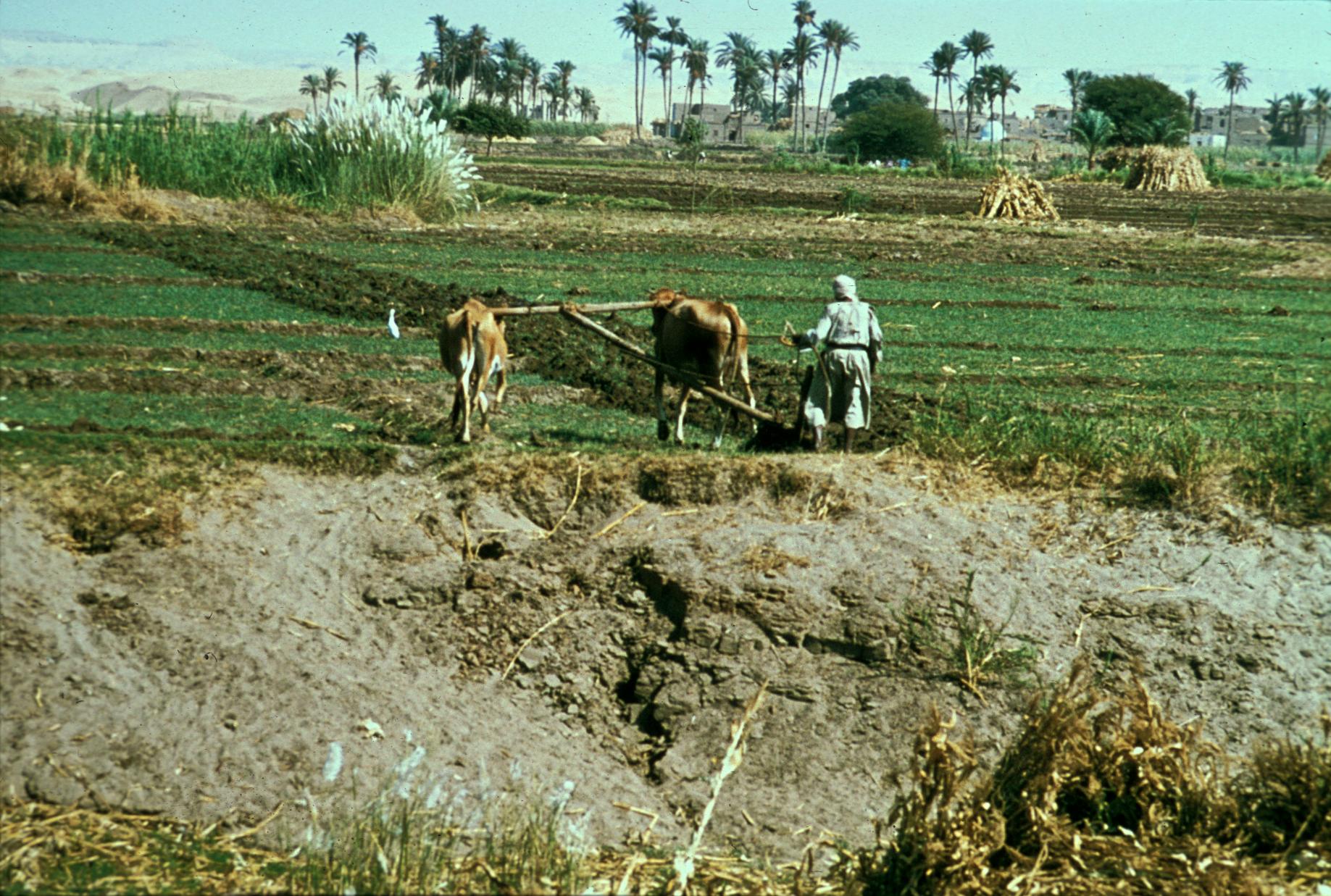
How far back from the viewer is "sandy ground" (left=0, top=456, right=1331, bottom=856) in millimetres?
6492

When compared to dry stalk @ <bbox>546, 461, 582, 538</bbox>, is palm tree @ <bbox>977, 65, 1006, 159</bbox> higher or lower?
higher

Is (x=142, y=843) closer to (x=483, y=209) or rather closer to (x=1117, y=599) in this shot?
(x=1117, y=599)

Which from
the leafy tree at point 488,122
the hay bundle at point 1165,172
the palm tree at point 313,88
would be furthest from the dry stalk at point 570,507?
the leafy tree at point 488,122

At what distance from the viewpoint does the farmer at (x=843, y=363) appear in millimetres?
9375

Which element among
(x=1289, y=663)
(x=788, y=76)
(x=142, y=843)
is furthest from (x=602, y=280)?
(x=788, y=76)

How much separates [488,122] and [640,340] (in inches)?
1930

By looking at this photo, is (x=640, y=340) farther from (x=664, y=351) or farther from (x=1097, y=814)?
(x=1097, y=814)

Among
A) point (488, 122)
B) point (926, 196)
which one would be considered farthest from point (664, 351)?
point (488, 122)

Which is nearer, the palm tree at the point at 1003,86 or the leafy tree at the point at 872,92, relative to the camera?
the palm tree at the point at 1003,86

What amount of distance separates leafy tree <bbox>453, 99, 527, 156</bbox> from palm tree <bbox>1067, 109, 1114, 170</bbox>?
25.8 meters

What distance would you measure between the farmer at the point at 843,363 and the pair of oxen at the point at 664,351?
53 cm

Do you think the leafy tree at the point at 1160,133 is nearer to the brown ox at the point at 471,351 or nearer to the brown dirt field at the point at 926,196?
the brown dirt field at the point at 926,196

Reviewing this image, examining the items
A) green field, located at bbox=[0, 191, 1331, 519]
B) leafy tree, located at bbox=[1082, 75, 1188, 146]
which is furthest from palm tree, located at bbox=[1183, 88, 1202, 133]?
green field, located at bbox=[0, 191, 1331, 519]

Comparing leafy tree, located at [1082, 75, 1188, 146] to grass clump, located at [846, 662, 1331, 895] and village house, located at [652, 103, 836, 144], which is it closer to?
village house, located at [652, 103, 836, 144]
